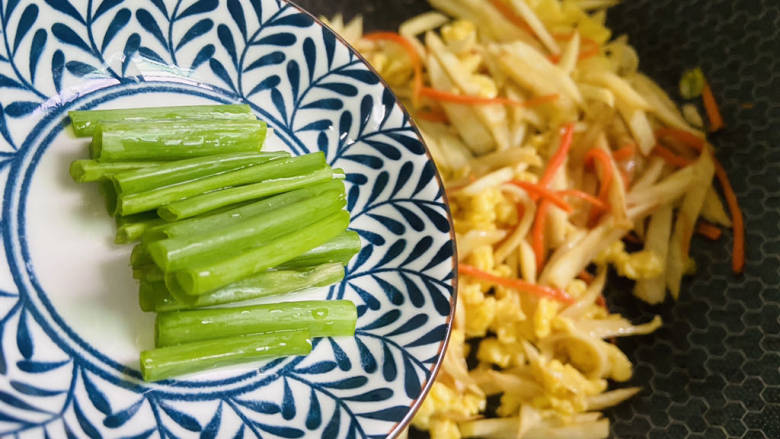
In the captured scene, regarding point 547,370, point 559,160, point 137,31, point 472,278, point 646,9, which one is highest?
point 137,31

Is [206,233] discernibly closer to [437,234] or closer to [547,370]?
[437,234]

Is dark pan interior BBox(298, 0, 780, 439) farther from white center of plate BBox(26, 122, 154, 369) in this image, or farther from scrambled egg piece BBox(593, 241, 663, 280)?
white center of plate BBox(26, 122, 154, 369)

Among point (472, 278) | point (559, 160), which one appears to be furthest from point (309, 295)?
point (559, 160)

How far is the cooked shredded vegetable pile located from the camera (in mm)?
2873

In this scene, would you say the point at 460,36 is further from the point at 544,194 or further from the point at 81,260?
Result: the point at 81,260

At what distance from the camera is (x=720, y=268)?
3.19 m

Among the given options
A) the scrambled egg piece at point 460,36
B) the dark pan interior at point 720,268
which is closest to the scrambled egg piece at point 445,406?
the dark pan interior at point 720,268

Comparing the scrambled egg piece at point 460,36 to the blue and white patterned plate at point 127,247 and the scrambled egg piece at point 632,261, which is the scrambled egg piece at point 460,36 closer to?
the blue and white patterned plate at point 127,247

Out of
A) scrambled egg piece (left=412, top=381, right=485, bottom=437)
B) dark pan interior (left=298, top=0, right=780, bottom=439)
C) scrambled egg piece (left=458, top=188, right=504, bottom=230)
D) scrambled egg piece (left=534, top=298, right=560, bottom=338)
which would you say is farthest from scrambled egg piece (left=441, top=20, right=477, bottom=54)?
scrambled egg piece (left=412, top=381, right=485, bottom=437)

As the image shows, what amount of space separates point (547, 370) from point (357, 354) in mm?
931

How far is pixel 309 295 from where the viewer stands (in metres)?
2.30

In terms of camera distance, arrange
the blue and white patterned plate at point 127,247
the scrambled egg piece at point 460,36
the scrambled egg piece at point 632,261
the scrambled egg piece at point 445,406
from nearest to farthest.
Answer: the blue and white patterned plate at point 127,247, the scrambled egg piece at point 445,406, the scrambled egg piece at point 632,261, the scrambled egg piece at point 460,36

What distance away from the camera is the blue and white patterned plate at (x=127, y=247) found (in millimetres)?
1909

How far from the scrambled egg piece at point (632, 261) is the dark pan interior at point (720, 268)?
18 centimetres
